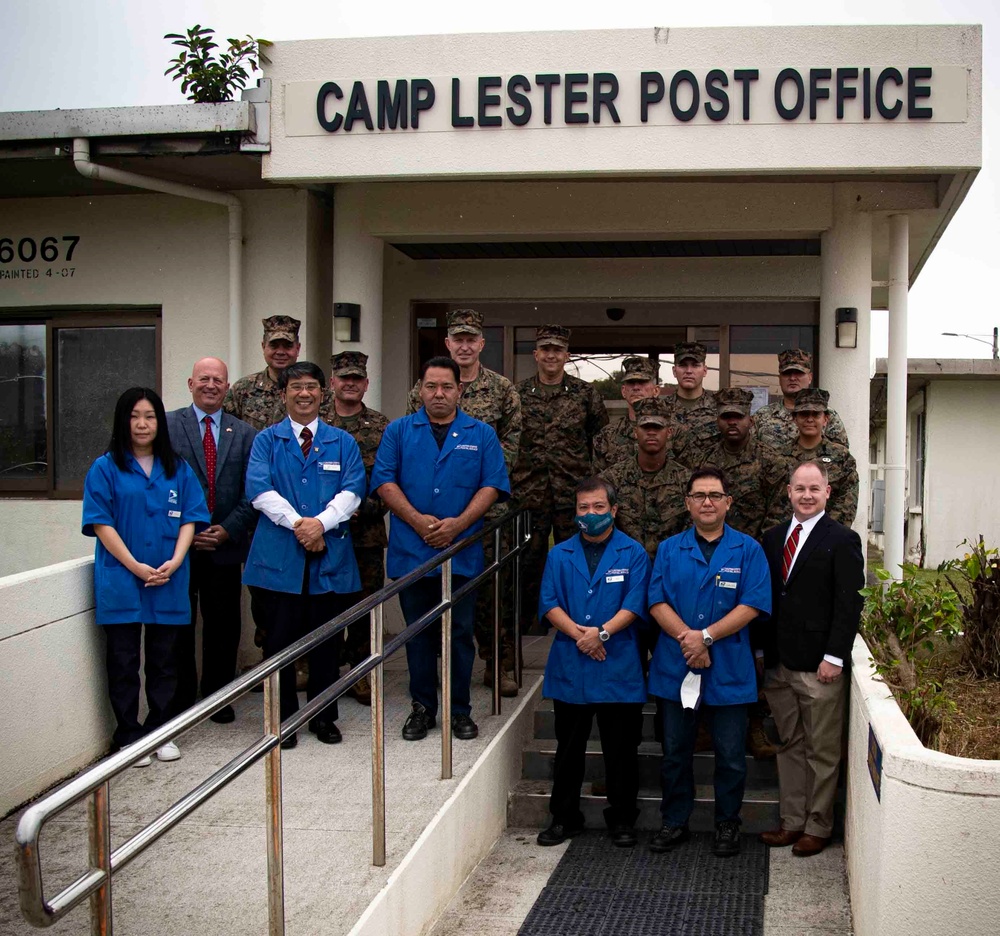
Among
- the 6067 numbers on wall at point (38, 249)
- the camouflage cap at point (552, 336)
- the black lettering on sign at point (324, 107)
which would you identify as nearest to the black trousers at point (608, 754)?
the camouflage cap at point (552, 336)

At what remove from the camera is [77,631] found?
4555 mm

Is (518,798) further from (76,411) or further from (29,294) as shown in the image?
(29,294)

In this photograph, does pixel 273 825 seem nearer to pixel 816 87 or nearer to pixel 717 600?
pixel 717 600

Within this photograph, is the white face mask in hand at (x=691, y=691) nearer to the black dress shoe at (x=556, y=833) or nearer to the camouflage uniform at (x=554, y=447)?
the black dress shoe at (x=556, y=833)

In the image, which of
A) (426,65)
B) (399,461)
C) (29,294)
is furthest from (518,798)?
(29,294)

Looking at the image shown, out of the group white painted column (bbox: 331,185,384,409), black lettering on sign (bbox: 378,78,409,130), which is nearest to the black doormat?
white painted column (bbox: 331,185,384,409)

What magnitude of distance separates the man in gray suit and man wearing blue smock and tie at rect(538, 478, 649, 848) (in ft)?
4.77

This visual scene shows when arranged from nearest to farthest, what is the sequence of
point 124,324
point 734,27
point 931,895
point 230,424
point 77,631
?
point 931,895 < point 77,631 < point 230,424 < point 734,27 < point 124,324

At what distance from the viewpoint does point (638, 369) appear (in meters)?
6.09

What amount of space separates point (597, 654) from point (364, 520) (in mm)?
1520

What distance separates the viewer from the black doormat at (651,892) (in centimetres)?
420

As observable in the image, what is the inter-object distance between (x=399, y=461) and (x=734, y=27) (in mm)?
3032

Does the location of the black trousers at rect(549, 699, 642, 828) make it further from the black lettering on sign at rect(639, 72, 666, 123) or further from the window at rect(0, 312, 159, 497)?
the window at rect(0, 312, 159, 497)

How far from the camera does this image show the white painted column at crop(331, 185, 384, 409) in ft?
23.5
